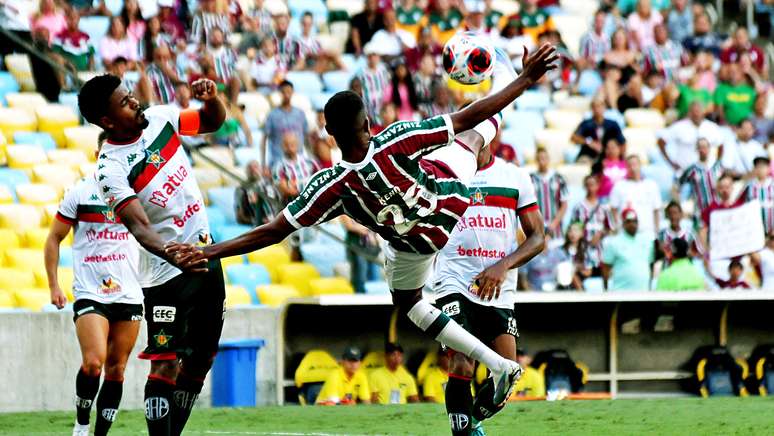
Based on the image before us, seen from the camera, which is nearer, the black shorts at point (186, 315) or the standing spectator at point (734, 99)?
the black shorts at point (186, 315)

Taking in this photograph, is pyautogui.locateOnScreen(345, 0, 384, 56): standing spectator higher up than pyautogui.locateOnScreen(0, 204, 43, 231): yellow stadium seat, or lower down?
higher up

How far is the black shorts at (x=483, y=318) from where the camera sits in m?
10.4

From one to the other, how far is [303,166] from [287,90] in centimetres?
119

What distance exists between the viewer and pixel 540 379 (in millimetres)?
17016

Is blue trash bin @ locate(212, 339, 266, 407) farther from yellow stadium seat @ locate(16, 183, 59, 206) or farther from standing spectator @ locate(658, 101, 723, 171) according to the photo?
standing spectator @ locate(658, 101, 723, 171)

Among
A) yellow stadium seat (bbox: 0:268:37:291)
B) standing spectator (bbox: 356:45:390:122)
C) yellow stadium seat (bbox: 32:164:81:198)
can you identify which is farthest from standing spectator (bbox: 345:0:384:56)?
yellow stadium seat (bbox: 0:268:37:291)

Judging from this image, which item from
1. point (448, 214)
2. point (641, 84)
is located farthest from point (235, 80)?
point (448, 214)

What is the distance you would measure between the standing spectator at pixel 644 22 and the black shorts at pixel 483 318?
1246 centimetres

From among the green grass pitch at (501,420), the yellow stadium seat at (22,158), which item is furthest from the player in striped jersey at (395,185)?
the yellow stadium seat at (22,158)

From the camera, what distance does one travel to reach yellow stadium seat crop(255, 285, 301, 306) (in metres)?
16.4

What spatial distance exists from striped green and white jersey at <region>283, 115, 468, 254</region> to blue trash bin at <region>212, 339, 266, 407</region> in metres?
6.80

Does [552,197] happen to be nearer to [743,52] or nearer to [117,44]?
[117,44]

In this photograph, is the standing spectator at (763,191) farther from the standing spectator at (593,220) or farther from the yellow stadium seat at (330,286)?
the yellow stadium seat at (330,286)

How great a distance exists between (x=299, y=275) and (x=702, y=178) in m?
5.52
